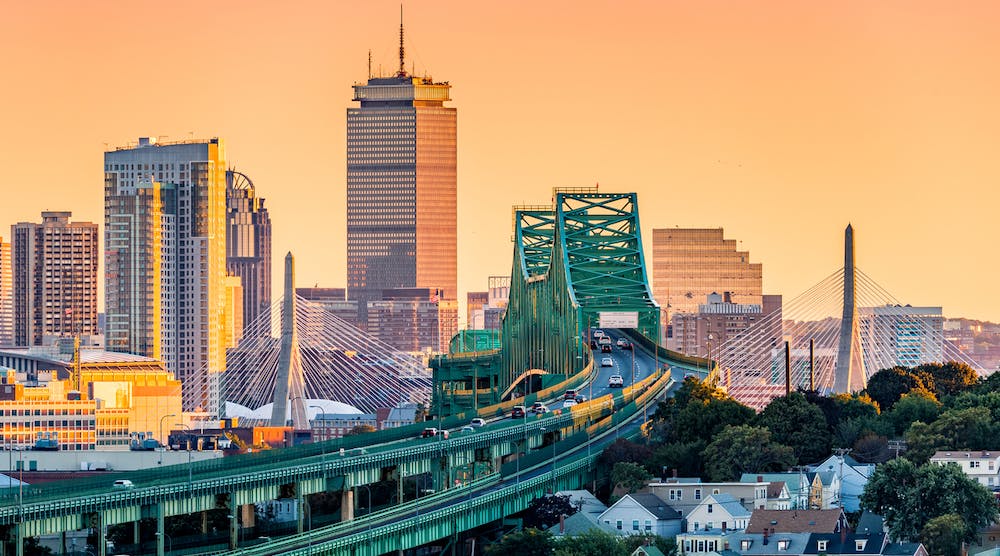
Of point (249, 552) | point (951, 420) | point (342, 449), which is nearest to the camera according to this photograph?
point (249, 552)

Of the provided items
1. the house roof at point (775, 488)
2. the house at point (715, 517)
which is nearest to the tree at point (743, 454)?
the house roof at point (775, 488)

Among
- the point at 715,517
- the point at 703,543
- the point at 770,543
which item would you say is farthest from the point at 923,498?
the point at 703,543

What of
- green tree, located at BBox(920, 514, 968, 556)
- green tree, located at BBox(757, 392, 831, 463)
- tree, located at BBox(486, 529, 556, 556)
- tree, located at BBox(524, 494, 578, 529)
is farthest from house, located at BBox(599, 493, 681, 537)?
green tree, located at BBox(757, 392, 831, 463)

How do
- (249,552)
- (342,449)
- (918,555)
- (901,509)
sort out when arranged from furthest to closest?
(342,449) < (901,509) < (918,555) < (249,552)

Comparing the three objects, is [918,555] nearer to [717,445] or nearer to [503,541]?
[503,541]

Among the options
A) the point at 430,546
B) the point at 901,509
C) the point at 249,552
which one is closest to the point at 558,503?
the point at 430,546

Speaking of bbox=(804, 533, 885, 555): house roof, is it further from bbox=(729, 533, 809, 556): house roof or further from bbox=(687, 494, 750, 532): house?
bbox=(687, 494, 750, 532): house


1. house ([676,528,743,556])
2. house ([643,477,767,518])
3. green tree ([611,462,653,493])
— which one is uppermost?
green tree ([611,462,653,493])

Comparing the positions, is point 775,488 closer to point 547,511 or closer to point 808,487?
point 808,487
